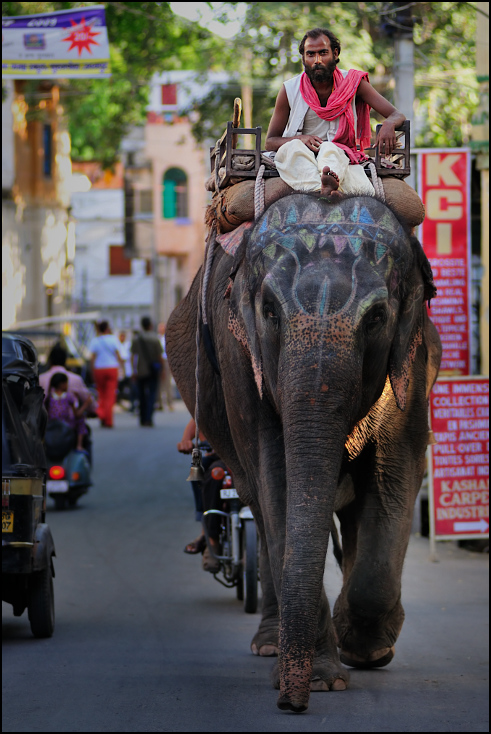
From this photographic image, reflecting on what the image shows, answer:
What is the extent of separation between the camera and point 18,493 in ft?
22.5

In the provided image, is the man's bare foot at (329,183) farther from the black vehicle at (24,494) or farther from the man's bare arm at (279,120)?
the black vehicle at (24,494)

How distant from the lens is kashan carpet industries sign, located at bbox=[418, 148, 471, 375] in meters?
10.1

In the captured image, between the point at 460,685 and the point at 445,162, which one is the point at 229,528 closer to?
the point at 460,685

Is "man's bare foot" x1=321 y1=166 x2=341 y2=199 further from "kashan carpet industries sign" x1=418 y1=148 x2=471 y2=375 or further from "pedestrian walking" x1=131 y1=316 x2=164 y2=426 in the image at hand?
"pedestrian walking" x1=131 y1=316 x2=164 y2=426

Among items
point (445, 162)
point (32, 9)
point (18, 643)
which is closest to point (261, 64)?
point (32, 9)

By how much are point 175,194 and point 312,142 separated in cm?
4481

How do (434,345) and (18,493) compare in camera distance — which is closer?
(434,345)

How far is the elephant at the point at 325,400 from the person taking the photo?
14.3 ft

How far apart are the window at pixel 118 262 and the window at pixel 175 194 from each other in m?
10.5

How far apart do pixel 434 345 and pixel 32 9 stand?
1651 cm

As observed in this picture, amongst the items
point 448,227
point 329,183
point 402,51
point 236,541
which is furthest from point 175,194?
point 329,183

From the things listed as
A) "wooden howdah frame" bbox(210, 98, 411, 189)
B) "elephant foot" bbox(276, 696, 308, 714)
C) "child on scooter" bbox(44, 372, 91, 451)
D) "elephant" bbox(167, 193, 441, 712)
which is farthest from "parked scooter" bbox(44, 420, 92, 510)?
"elephant foot" bbox(276, 696, 308, 714)

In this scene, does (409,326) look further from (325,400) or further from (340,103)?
(340,103)

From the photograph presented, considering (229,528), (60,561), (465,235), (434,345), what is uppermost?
(465,235)
